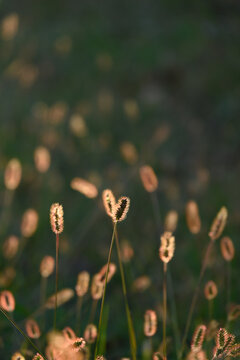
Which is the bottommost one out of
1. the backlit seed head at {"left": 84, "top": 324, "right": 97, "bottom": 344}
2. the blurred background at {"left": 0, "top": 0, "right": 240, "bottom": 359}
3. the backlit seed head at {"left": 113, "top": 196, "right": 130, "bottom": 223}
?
the blurred background at {"left": 0, "top": 0, "right": 240, "bottom": 359}

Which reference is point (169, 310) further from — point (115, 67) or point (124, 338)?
point (115, 67)

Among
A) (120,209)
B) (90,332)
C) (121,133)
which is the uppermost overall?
(120,209)

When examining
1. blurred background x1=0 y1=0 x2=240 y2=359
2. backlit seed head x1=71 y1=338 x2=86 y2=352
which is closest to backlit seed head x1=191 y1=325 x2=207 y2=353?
backlit seed head x1=71 y1=338 x2=86 y2=352

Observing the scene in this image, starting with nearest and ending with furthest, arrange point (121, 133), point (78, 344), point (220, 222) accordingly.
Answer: point (78, 344), point (220, 222), point (121, 133)

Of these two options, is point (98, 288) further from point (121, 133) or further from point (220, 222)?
point (121, 133)

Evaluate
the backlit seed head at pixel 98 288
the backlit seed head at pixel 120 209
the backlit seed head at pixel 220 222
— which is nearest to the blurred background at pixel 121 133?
the backlit seed head at pixel 98 288

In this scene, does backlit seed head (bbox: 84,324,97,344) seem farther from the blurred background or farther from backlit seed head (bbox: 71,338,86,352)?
the blurred background

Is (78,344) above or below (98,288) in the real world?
above

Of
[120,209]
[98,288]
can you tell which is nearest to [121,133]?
[98,288]

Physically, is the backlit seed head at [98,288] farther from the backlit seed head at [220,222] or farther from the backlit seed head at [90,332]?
the backlit seed head at [220,222]
